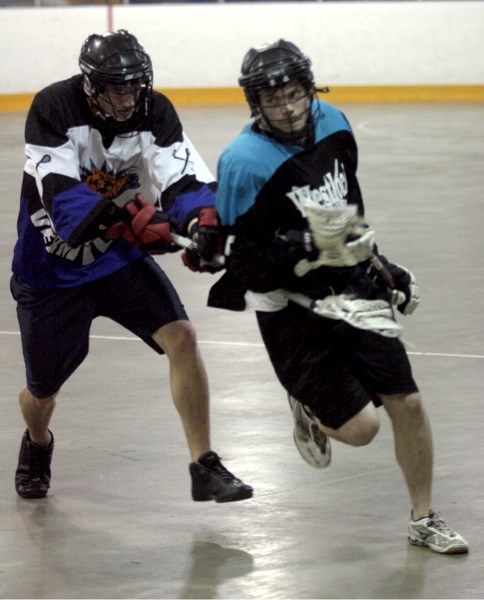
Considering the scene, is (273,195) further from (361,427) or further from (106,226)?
(361,427)

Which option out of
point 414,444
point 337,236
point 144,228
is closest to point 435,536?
point 414,444

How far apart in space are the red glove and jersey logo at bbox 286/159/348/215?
484 millimetres

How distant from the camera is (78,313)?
4777 mm

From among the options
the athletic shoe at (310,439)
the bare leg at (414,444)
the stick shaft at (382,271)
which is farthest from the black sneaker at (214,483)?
the stick shaft at (382,271)

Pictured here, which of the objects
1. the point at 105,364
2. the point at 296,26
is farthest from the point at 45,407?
the point at 296,26

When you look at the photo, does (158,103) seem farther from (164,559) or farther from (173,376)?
(164,559)

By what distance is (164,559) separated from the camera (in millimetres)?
4289

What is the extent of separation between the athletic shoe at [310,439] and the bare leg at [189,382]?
0.34 m

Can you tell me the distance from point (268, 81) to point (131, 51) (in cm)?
64

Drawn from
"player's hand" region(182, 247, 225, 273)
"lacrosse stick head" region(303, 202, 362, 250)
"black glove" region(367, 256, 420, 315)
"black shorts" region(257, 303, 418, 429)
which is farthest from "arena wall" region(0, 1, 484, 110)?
"lacrosse stick head" region(303, 202, 362, 250)

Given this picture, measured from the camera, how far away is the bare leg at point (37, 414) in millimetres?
4884

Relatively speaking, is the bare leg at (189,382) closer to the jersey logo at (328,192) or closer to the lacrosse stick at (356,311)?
the lacrosse stick at (356,311)

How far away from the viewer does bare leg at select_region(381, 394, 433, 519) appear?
4.22 m

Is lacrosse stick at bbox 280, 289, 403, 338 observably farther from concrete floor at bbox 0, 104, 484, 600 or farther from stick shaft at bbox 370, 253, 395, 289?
concrete floor at bbox 0, 104, 484, 600
